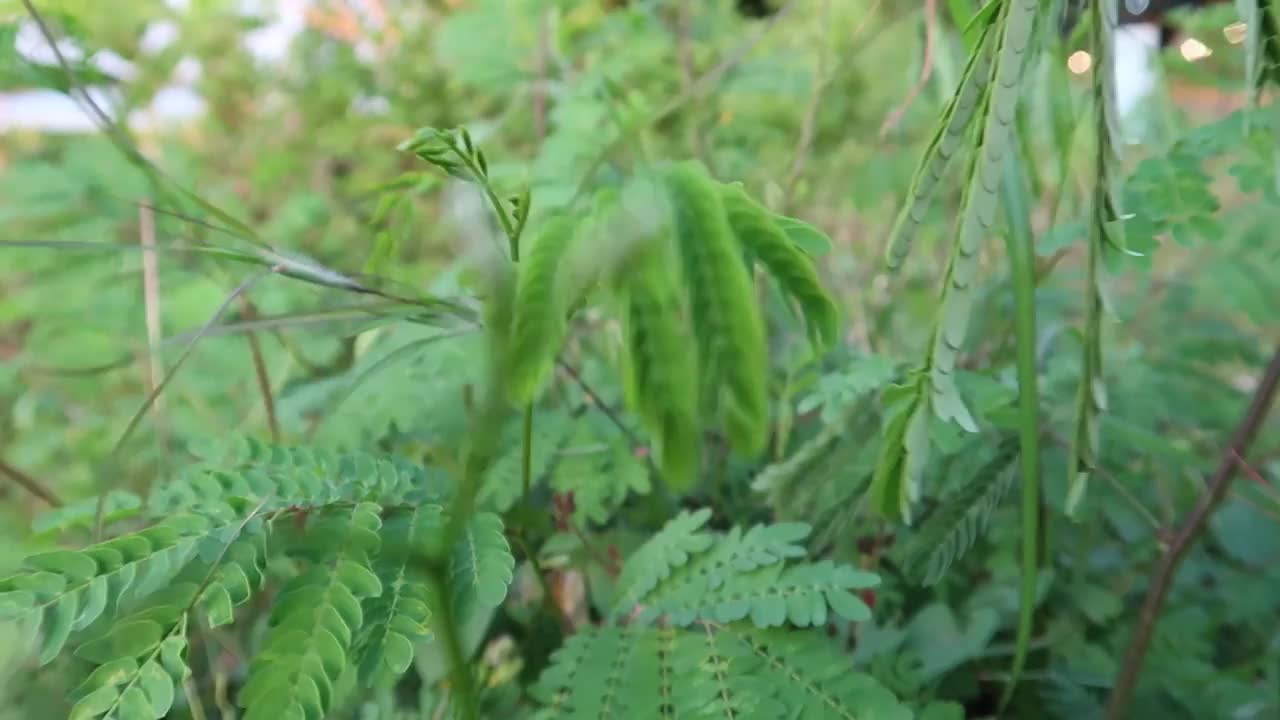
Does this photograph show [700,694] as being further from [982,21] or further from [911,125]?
[911,125]

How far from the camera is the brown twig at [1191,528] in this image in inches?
14.1

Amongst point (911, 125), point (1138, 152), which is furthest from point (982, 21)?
point (911, 125)

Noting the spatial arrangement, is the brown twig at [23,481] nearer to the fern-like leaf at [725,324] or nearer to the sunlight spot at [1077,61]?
the fern-like leaf at [725,324]

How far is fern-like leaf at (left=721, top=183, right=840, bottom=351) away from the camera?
9.6 inches

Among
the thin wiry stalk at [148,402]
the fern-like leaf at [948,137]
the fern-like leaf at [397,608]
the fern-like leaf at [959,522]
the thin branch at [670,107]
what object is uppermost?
the thin branch at [670,107]

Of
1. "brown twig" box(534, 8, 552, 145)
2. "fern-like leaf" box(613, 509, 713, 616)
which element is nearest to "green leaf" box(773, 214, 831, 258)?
"fern-like leaf" box(613, 509, 713, 616)

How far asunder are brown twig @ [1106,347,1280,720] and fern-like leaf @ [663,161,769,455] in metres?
0.26

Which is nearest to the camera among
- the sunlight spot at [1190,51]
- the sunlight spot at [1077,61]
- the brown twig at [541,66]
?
the sunlight spot at [1077,61]

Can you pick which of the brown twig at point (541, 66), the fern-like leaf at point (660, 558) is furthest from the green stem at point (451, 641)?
the brown twig at point (541, 66)

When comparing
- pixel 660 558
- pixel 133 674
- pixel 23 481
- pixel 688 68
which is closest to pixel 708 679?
pixel 660 558

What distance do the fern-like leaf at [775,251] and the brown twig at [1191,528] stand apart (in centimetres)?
22

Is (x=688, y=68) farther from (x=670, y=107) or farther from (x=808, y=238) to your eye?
(x=808, y=238)

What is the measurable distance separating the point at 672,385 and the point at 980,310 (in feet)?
1.53

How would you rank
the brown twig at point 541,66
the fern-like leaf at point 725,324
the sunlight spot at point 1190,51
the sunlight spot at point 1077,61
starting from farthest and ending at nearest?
1. the brown twig at point 541,66
2. the sunlight spot at point 1190,51
3. the sunlight spot at point 1077,61
4. the fern-like leaf at point 725,324
